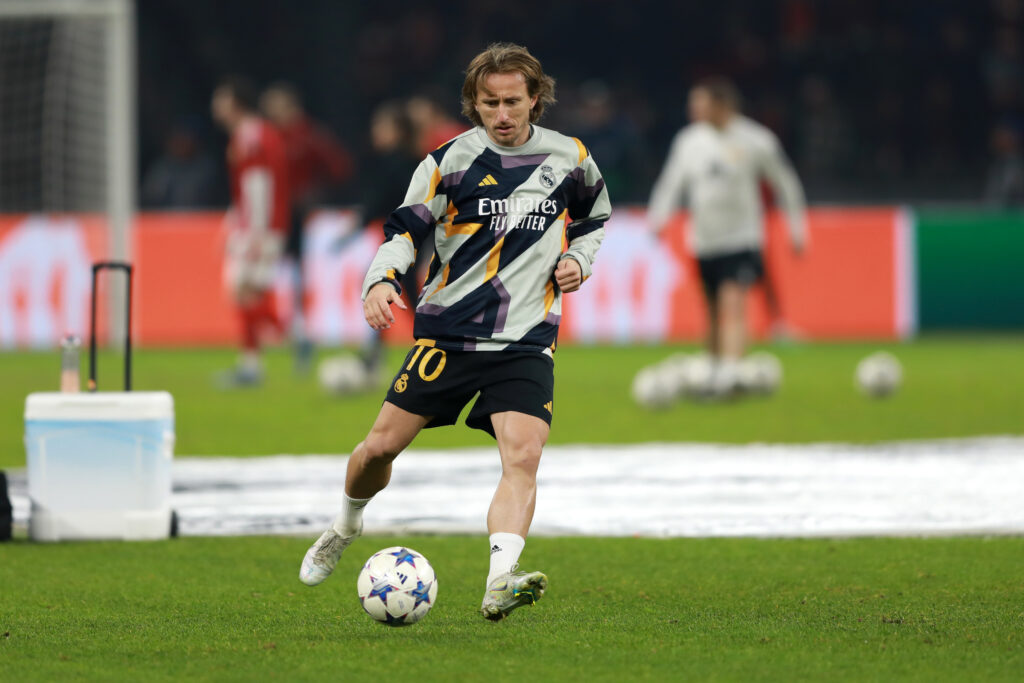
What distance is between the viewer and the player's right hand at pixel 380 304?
504 cm

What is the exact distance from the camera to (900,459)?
9297 mm

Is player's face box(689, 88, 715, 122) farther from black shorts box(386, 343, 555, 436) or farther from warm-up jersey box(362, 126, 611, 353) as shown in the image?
black shorts box(386, 343, 555, 436)

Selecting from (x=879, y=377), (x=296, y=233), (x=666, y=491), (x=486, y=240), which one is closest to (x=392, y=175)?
(x=296, y=233)

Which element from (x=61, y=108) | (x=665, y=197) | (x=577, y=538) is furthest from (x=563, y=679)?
(x=61, y=108)

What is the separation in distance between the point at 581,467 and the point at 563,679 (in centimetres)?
480

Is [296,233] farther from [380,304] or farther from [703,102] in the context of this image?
[380,304]

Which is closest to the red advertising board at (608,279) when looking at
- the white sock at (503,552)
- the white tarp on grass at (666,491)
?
the white tarp on grass at (666,491)

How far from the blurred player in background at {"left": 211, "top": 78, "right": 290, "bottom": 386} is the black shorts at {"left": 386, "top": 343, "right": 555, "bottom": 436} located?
958cm

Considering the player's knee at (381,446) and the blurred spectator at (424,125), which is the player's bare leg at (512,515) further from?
the blurred spectator at (424,125)

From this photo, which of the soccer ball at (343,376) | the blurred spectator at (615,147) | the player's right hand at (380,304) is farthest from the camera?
the blurred spectator at (615,147)

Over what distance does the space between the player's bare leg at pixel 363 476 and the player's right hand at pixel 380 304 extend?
0.34 meters

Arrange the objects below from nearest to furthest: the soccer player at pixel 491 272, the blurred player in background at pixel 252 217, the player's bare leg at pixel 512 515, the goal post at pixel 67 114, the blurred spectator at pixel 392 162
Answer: the player's bare leg at pixel 512 515 < the soccer player at pixel 491 272 < the blurred spectator at pixel 392 162 < the blurred player in background at pixel 252 217 < the goal post at pixel 67 114

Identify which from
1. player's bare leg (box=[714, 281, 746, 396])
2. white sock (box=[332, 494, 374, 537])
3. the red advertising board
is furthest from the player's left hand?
the red advertising board

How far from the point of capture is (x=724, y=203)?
1350 cm
